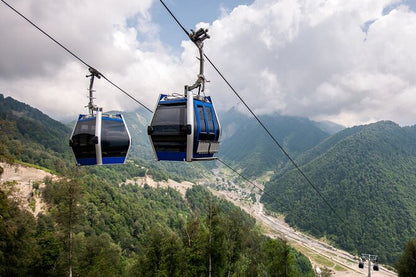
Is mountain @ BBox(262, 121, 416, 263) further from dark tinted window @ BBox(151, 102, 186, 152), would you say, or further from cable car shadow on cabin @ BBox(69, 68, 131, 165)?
dark tinted window @ BBox(151, 102, 186, 152)

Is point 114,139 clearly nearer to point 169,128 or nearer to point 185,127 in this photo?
point 169,128

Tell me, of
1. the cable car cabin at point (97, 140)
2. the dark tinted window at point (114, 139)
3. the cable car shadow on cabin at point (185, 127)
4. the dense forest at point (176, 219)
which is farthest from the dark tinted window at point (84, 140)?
the cable car shadow on cabin at point (185, 127)

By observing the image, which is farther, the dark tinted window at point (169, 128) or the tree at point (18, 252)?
the tree at point (18, 252)

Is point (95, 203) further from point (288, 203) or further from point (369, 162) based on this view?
point (369, 162)

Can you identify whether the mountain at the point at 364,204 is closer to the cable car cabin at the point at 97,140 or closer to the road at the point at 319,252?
the road at the point at 319,252

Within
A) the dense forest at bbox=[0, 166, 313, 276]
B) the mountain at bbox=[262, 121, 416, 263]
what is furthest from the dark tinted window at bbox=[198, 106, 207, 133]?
the mountain at bbox=[262, 121, 416, 263]

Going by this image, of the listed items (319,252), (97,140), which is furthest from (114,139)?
(319,252)

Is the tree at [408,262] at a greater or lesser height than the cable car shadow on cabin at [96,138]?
lesser
